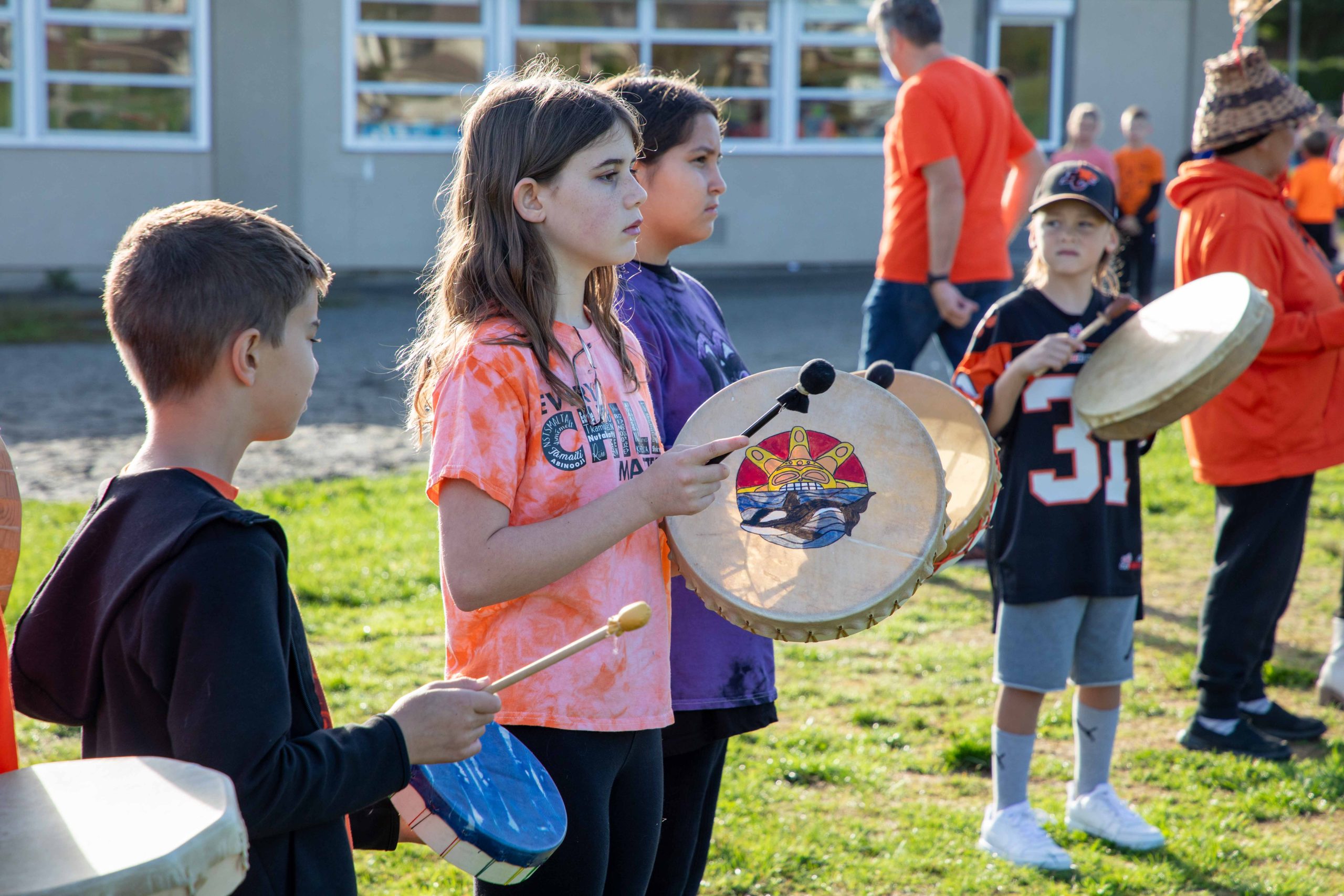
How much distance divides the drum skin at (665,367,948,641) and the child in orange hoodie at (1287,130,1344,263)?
1210 centimetres

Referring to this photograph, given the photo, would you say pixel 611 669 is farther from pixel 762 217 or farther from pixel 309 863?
pixel 762 217

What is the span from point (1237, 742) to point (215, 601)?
3.34 m

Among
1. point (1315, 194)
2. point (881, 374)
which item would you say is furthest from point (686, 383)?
point (1315, 194)

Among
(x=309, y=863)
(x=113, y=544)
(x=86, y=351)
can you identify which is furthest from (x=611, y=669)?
(x=86, y=351)

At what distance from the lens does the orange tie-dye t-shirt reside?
5.85 feet

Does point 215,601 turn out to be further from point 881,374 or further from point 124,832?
point 881,374

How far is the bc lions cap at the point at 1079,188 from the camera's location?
3.21 metres

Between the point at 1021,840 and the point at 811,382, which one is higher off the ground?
the point at 811,382

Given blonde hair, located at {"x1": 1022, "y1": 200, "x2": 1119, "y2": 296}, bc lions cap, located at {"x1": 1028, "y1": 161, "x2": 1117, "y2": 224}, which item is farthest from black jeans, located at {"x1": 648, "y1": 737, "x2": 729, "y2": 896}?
bc lions cap, located at {"x1": 1028, "y1": 161, "x2": 1117, "y2": 224}

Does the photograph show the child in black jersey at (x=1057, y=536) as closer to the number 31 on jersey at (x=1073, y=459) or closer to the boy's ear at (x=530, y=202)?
the number 31 on jersey at (x=1073, y=459)

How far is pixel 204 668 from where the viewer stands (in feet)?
4.33

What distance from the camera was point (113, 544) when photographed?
1396mm

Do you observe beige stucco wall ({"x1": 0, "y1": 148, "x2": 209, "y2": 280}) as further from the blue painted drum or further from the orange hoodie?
the blue painted drum

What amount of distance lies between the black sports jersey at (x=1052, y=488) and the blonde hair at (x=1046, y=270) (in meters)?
0.13
